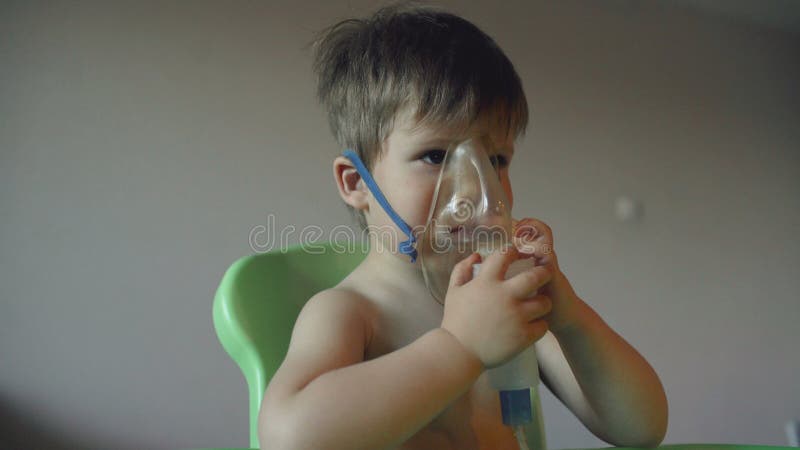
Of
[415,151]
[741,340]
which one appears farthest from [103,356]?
[741,340]

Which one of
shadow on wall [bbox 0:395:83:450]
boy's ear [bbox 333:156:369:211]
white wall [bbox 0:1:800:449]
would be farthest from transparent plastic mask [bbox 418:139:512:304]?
shadow on wall [bbox 0:395:83:450]

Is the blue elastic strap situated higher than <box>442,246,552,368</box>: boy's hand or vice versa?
the blue elastic strap

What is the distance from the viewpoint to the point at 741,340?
6.45 ft

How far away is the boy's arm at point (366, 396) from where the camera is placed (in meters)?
0.39

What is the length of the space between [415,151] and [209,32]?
37.8 inches

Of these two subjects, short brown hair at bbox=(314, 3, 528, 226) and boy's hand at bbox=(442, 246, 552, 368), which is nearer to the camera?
boy's hand at bbox=(442, 246, 552, 368)

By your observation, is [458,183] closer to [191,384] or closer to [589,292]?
[191,384]

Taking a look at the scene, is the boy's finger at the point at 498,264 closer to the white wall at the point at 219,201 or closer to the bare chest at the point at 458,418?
the bare chest at the point at 458,418

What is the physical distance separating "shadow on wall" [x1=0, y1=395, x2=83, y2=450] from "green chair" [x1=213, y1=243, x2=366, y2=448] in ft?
2.23

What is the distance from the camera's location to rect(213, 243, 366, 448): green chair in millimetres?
640

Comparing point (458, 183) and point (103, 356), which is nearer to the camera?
point (458, 183)

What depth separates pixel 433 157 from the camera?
23.8 inches

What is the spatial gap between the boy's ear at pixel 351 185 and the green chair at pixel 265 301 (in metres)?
0.12

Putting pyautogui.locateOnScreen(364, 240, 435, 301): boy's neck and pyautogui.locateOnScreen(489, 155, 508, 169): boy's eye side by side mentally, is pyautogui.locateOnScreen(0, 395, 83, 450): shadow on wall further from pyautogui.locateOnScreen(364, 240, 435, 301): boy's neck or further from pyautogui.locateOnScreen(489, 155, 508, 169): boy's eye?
pyautogui.locateOnScreen(489, 155, 508, 169): boy's eye
